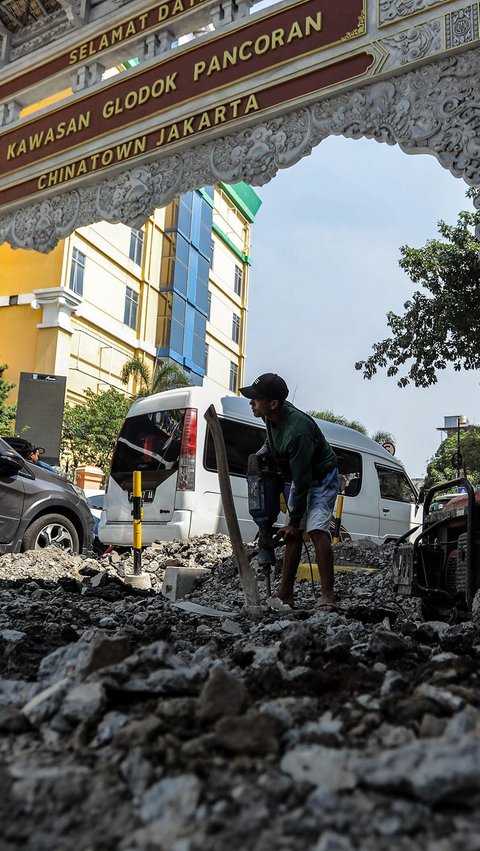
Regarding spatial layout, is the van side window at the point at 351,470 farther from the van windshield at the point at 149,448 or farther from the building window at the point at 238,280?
the building window at the point at 238,280

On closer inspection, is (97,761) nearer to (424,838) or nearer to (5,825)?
(5,825)

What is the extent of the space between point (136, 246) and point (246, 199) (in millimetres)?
12099

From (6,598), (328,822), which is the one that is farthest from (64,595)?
(328,822)

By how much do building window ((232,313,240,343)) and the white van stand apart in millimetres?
34250

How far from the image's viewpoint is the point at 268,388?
5.15 meters

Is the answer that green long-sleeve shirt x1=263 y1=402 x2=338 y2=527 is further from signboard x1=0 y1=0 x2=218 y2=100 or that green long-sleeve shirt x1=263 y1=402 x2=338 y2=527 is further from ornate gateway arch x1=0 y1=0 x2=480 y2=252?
signboard x1=0 y1=0 x2=218 y2=100

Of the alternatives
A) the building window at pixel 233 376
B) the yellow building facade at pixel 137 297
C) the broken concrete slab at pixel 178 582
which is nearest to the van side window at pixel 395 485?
the broken concrete slab at pixel 178 582

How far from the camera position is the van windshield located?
396 inches

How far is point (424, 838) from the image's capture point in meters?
1.19

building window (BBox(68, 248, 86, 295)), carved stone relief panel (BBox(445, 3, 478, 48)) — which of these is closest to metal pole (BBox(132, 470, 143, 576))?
carved stone relief panel (BBox(445, 3, 478, 48))

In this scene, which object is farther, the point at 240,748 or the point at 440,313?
A: the point at 440,313

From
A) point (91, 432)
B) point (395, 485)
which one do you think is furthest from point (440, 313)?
point (91, 432)

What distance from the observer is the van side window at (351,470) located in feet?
39.6

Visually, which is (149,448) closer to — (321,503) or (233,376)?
(321,503)
